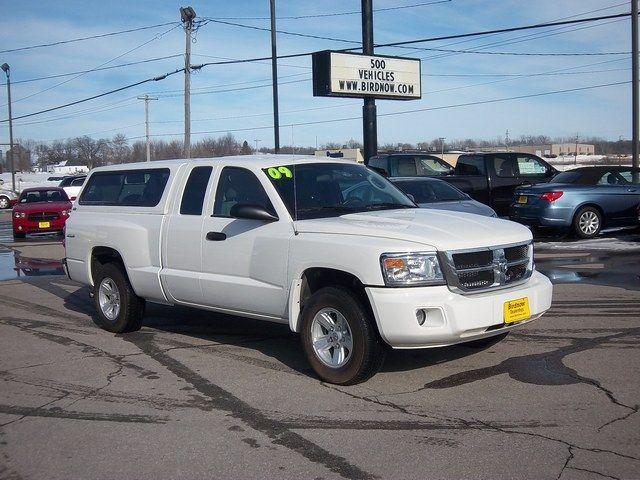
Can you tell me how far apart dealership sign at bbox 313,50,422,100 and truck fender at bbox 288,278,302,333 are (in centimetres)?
1489

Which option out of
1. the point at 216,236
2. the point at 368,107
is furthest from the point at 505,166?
the point at 216,236

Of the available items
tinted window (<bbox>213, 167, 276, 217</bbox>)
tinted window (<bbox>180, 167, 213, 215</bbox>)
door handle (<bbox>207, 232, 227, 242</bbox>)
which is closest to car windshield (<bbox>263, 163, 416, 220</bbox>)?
tinted window (<bbox>213, 167, 276, 217</bbox>)

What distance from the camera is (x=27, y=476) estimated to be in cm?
448

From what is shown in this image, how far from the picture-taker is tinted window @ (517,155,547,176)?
1972 cm

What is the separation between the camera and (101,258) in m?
8.89

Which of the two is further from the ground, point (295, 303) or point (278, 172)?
point (278, 172)

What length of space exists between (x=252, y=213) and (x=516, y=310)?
7.90 ft

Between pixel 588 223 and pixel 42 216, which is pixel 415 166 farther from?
pixel 42 216

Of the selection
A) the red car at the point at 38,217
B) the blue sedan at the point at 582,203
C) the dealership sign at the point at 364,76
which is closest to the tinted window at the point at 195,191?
the blue sedan at the point at 582,203

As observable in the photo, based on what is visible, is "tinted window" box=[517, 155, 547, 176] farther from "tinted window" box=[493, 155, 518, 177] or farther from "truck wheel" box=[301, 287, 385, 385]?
"truck wheel" box=[301, 287, 385, 385]

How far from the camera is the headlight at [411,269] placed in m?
5.66

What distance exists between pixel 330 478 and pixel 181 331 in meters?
4.57

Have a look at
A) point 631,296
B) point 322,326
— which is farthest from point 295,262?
point 631,296

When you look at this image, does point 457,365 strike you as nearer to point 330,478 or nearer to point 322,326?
point 322,326
